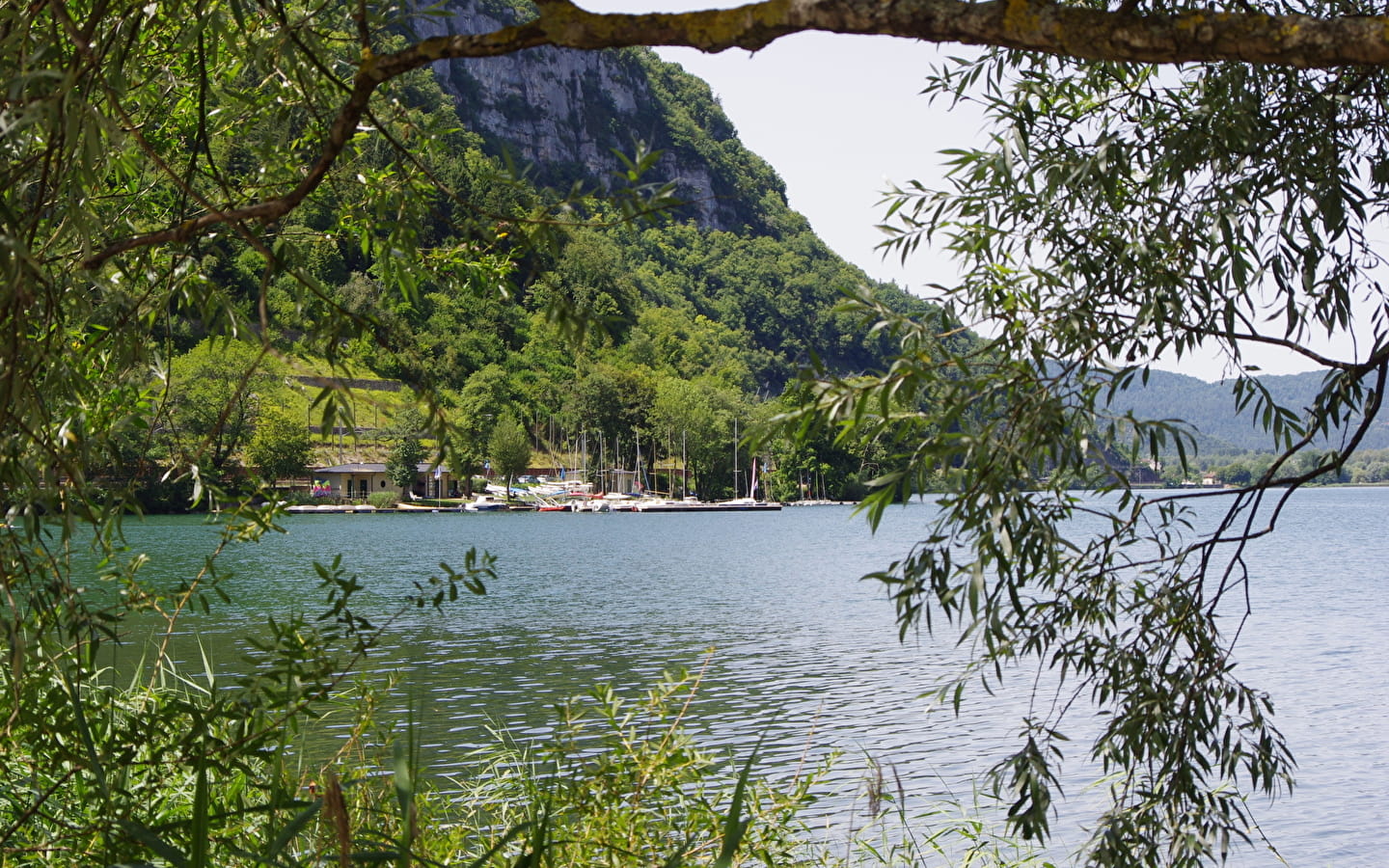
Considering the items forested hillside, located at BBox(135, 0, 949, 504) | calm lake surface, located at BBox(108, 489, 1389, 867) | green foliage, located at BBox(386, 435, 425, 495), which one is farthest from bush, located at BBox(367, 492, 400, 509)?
calm lake surface, located at BBox(108, 489, 1389, 867)

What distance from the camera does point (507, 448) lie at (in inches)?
3824

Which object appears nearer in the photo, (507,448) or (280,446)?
(280,446)

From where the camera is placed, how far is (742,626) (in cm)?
2377

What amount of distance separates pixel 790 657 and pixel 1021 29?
17820 millimetres

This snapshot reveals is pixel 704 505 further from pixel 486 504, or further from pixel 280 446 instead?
pixel 280 446

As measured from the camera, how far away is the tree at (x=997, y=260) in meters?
2.22

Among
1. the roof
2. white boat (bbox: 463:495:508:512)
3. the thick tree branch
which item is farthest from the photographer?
white boat (bbox: 463:495:508:512)

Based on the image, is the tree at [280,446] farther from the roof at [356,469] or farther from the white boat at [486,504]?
the white boat at [486,504]

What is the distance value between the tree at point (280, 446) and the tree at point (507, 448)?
1934 cm

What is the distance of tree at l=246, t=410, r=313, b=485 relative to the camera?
73.6m

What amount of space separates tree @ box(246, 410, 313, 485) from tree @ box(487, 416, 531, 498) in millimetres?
19340

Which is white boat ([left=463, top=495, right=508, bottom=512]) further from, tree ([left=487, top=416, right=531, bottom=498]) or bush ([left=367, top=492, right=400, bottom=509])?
bush ([left=367, top=492, right=400, bottom=509])

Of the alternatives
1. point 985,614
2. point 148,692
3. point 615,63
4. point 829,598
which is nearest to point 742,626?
point 829,598

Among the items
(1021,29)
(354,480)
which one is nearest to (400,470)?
(354,480)
